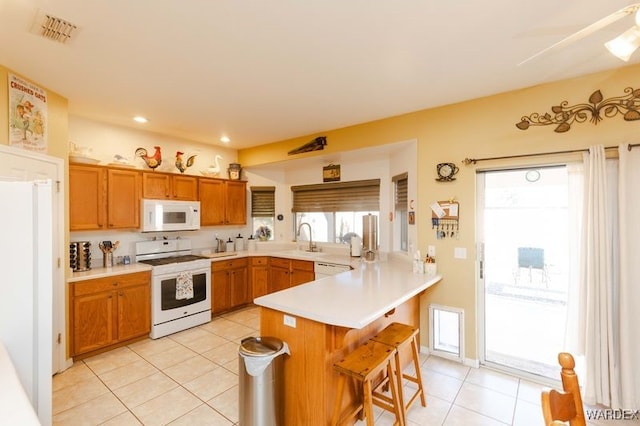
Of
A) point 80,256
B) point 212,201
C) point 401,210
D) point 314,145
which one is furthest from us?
point 212,201

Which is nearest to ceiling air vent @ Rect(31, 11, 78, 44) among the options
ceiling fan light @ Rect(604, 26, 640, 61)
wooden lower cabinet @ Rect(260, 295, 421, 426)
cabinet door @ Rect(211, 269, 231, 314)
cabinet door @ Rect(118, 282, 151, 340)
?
wooden lower cabinet @ Rect(260, 295, 421, 426)

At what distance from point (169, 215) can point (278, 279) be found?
1.96 metres

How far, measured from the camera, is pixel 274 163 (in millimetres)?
4902

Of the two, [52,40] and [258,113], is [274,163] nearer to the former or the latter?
[258,113]

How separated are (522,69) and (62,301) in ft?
16.0

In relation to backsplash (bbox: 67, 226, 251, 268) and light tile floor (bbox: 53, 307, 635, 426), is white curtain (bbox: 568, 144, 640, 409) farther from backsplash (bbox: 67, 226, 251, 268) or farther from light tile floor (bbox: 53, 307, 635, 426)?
backsplash (bbox: 67, 226, 251, 268)

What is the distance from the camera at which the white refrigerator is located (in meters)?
1.44

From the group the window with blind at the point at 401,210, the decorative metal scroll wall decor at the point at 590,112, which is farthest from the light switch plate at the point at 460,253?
the decorative metal scroll wall decor at the point at 590,112

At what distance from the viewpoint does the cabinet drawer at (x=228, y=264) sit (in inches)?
171

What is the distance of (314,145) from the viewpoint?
4195 millimetres

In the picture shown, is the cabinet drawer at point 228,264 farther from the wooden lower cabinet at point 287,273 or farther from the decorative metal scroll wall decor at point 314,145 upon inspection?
the decorative metal scroll wall decor at point 314,145

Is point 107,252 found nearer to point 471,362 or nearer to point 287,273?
point 287,273

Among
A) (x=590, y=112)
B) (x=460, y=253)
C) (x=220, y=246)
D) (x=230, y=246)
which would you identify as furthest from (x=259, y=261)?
(x=590, y=112)

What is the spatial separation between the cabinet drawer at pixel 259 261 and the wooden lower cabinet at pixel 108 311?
5.32 feet
